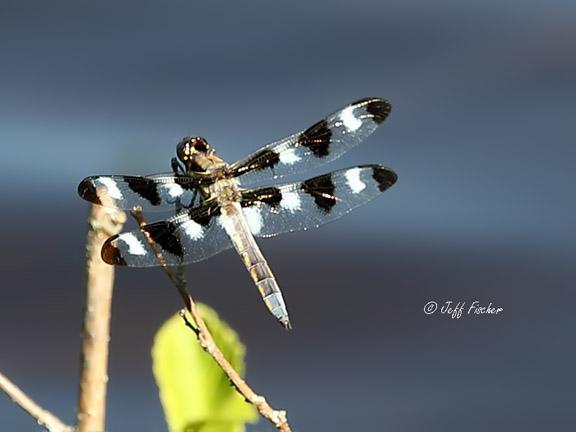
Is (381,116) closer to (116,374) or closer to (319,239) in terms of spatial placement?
(116,374)

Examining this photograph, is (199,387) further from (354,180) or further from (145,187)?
(354,180)

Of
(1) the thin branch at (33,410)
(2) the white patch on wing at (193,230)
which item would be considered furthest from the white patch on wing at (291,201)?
(1) the thin branch at (33,410)

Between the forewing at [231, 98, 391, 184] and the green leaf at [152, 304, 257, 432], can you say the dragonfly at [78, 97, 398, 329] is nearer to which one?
the forewing at [231, 98, 391, 184]

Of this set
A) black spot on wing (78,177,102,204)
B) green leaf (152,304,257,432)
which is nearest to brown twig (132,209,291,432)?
green leaf (152,304,257,432)

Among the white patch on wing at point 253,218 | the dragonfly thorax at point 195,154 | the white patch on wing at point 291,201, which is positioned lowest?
the white patch on wing at point 253,218

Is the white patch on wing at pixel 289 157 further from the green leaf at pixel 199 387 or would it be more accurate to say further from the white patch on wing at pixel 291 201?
the green leaf at pixel 199 387
